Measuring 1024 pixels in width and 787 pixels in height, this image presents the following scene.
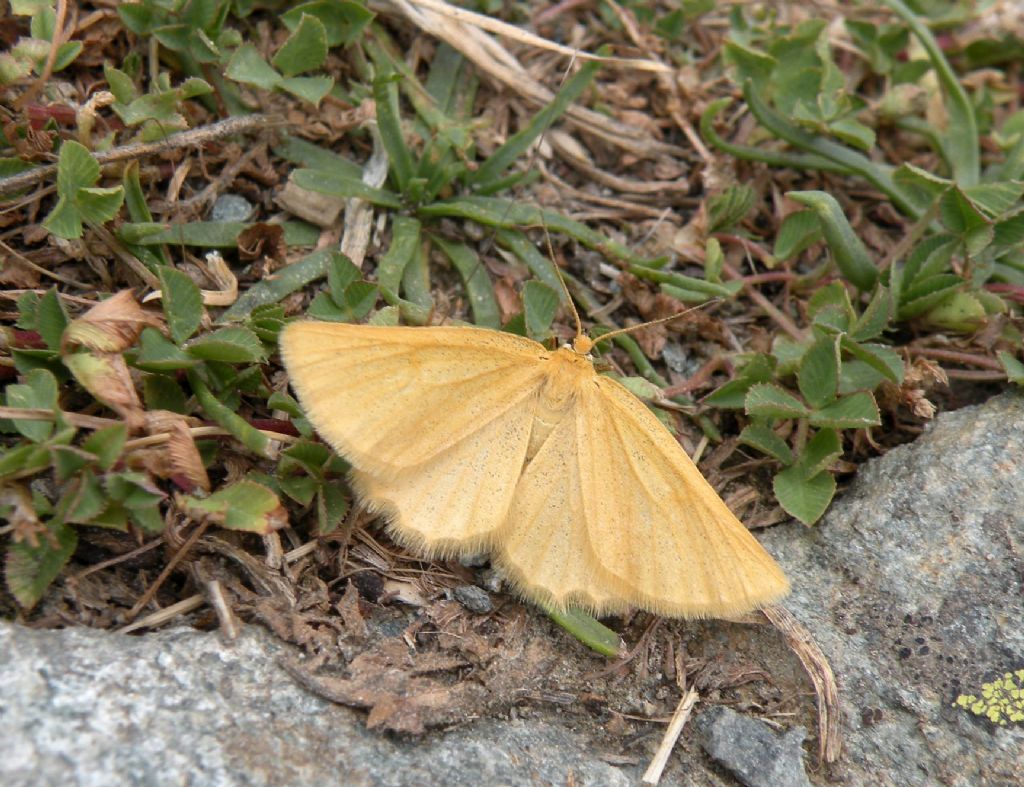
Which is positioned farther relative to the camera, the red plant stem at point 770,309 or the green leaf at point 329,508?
the red plant stem at point 770,309

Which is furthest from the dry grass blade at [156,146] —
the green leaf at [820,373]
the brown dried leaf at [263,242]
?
the green leaf at [820,373]

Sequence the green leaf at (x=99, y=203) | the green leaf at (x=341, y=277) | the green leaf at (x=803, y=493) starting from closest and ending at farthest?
the green leaf at (x=99, y=203), the green leaf at (x=803, y=493), the green leaf at (x=341, y=277)

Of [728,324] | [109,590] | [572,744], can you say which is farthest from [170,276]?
[728,324]

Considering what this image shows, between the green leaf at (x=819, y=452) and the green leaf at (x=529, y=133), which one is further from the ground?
the green leaf at (x=529, y=133)

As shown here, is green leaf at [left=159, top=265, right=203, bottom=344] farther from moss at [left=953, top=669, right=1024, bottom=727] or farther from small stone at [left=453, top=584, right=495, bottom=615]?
moss at [left=953, top=669, right=1024, bottom=727]

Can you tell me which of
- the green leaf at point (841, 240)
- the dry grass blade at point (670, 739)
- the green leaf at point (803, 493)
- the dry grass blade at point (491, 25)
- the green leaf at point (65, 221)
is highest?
the dry grass blade at point (491, 25)

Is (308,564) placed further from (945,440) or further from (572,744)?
(945,440)

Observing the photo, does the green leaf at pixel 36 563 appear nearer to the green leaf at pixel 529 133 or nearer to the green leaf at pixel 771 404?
the green leaf at pixel 529 133

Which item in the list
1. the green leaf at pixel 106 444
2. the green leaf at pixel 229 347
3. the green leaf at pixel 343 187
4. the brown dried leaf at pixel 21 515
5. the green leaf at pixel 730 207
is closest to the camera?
the brown dried leaf at pixel 21 515
